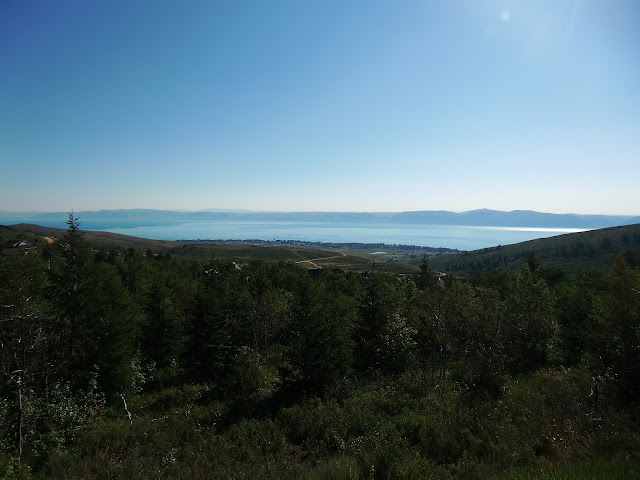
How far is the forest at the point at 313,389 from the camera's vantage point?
9.23 metres

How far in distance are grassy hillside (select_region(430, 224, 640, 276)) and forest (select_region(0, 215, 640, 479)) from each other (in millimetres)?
71972

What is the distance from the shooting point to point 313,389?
1566cm

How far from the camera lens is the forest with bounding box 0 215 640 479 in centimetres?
923

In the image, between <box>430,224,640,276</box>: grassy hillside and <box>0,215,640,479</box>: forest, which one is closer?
<box>0,215,640,479</box>: forest

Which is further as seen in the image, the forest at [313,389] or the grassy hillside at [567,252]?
the grassy hillside at [567,252]

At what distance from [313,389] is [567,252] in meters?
116

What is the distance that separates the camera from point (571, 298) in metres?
28.2

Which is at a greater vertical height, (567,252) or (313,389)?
(567,252)

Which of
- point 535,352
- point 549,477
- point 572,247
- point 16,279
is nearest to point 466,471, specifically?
point 549,477

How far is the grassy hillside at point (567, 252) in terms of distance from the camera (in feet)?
289

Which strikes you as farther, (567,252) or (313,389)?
(567,252)

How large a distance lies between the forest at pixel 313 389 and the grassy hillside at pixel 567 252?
7197cm

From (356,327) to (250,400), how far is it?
8.95 m

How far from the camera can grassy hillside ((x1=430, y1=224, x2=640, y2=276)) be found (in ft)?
289
